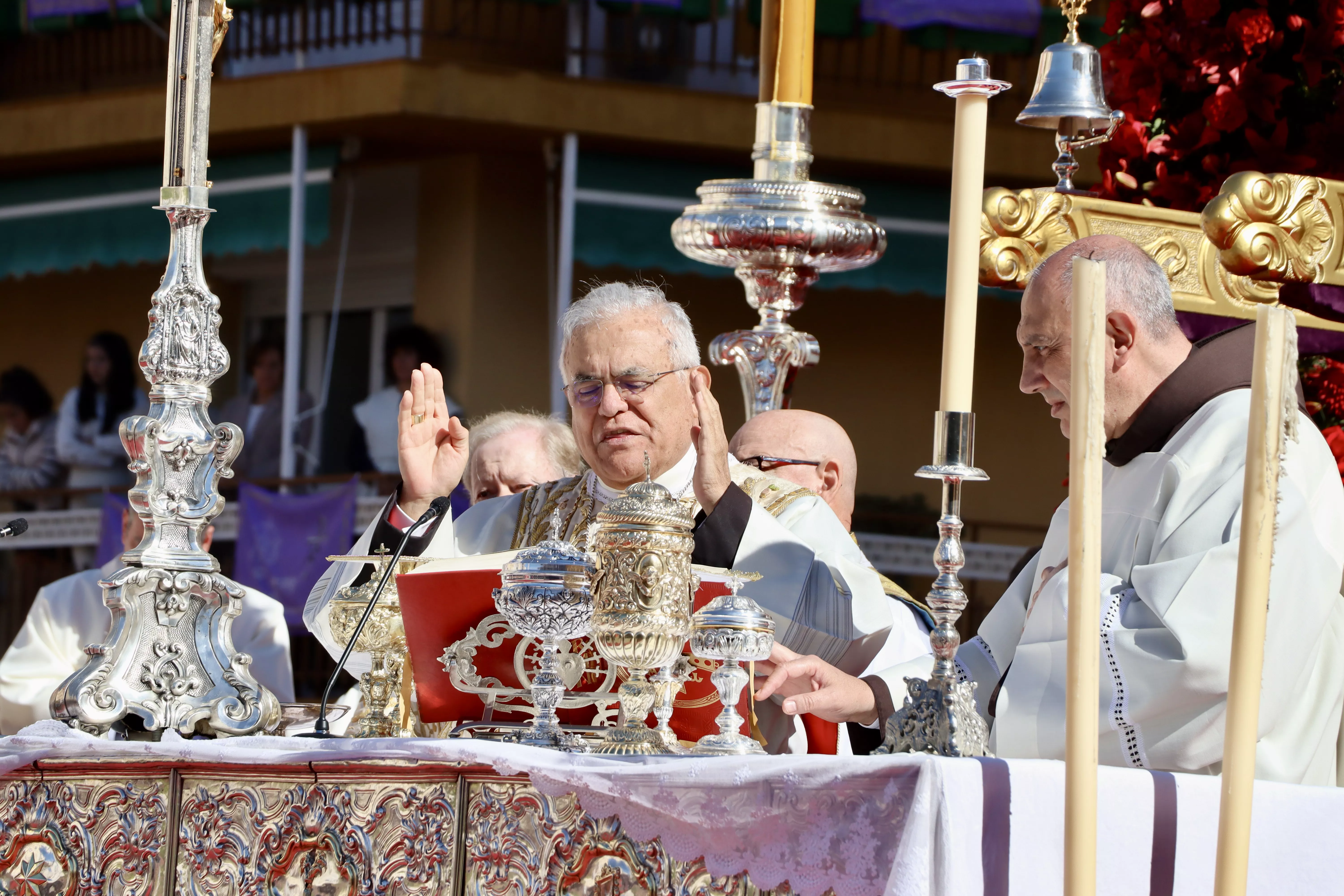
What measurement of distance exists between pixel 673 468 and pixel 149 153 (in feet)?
34.7

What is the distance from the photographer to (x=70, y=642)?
680 centimetres

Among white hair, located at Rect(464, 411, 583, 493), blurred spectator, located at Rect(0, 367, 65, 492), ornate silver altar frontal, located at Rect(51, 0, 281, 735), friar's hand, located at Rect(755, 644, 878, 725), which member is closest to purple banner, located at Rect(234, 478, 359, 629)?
blurred spectator, located at Rect(0, 367, 65, 492)

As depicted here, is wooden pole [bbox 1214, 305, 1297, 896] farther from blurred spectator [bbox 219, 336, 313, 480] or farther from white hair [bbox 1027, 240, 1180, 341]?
blurred spectator [bbox 219, 336, 313, 480]

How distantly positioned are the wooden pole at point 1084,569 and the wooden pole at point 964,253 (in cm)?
63

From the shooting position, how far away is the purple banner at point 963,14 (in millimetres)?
12820

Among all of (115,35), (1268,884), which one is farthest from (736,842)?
(115,35)

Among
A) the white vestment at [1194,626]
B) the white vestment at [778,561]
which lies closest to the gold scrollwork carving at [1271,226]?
the white vestment at [1194,626]

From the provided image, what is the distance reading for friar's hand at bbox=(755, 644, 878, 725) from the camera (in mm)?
2760

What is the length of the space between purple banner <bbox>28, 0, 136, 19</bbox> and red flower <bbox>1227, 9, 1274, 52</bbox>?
11.0 metres

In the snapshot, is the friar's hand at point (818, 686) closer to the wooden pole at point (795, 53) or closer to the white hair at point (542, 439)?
the wooden pole at point (795, 53)

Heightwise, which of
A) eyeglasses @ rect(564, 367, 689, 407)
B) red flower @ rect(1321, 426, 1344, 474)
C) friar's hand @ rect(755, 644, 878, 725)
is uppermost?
eyeglasses @ rect(564, 367, 689, 407)

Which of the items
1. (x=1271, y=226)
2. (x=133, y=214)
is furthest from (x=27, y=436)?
(x=1271, y=226)

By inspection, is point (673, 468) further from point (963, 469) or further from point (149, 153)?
point (149, 153)

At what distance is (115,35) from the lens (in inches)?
599
